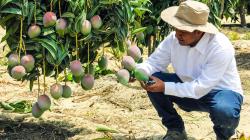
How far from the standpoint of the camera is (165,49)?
332 cm

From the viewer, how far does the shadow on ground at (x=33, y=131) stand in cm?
359

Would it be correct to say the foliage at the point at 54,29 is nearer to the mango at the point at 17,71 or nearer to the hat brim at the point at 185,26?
the mango at the point at 17,71

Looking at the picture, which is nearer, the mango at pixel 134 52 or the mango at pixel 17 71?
the mango at pixel 17 71

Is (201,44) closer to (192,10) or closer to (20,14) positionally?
(192,10)

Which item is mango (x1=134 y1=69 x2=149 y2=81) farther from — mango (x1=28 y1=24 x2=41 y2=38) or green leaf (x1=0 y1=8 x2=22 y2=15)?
green leaf (x1=0 y1=8 x2=22 y2=15)

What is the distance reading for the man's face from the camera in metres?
2.99

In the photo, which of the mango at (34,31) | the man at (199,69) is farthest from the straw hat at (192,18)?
the mango at (34,31)

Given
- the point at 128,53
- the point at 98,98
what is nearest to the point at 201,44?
the point at 128,53

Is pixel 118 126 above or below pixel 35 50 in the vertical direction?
below

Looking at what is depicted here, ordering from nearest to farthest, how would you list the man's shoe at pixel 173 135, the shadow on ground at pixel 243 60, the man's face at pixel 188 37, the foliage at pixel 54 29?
the foliage at pixel 54 29 → the man's face at pixel 188 37 → the man's shoe at pixel 173 135 → the shadow on ground at pixel 243 60

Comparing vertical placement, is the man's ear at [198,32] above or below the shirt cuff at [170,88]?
above

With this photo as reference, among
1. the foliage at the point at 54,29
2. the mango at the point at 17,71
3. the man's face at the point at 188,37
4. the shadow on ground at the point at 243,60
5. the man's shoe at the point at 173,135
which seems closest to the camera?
the mango at the point at 17,71

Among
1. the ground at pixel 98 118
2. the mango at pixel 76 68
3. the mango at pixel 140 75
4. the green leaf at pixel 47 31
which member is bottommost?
the ground at pixel 98 118

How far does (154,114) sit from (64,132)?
2.75 ft
